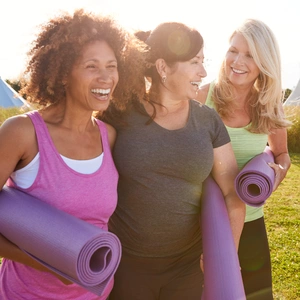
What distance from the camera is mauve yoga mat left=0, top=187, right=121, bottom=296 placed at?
1.36 m

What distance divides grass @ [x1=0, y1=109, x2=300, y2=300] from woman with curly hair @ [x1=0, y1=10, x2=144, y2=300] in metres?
2.82

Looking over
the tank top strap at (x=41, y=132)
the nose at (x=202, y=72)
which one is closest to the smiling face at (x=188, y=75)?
the nose at (x=202, y=72)

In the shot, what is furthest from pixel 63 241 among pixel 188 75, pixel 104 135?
pixel 188 75

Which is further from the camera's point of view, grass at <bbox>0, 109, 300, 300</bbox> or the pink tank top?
grass at <bbox>0, 109, 300, 300</bbox>

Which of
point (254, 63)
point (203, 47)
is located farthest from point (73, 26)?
point (254, 63)

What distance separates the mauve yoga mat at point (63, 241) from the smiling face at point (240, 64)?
5.64 feet

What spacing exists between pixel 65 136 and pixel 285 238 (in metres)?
4.20

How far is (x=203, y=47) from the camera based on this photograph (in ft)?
6.93

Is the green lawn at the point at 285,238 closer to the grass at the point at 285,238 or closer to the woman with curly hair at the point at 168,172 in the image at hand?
the grass at the point at 285,238

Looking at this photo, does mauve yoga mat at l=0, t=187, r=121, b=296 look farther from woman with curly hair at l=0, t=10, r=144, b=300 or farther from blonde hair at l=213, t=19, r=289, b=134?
blonde hair at l=213, t=19, r=289, b=134

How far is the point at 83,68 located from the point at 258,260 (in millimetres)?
1803

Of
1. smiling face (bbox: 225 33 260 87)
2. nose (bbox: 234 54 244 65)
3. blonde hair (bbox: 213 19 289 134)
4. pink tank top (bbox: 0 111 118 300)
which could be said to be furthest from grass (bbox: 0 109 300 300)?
pink tank top (bbox: 0 111 118 300)

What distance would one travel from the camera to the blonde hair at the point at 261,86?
265 cm

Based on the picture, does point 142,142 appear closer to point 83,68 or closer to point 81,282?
point 83,68
